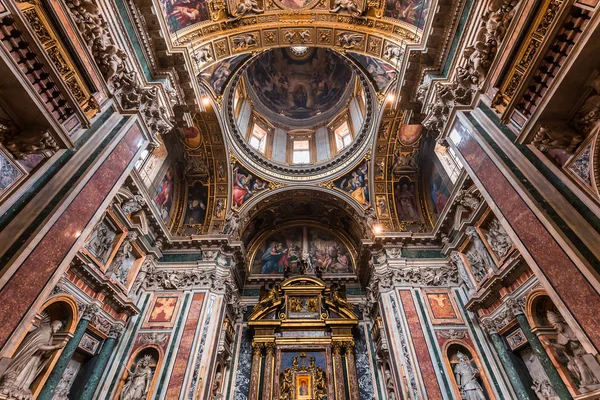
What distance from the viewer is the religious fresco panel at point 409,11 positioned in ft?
27.4

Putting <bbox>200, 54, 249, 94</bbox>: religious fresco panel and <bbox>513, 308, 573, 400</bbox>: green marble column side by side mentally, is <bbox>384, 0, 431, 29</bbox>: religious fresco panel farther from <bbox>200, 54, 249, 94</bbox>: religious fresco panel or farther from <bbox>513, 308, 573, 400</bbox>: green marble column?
<bbox>513, 308, 573, 400</bbox>: green marble column

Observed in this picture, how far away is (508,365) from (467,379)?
3.92ft

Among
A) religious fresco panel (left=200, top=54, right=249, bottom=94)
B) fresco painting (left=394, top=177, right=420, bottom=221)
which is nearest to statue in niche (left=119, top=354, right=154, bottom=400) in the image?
religious fresco panel (left=200, top=54, right=249, bottom=94)

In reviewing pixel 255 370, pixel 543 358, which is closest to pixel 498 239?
pixel 543 358

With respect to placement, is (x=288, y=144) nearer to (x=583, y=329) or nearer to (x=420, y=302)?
(x=420, y=302)

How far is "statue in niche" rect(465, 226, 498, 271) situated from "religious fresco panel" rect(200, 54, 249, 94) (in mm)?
10624

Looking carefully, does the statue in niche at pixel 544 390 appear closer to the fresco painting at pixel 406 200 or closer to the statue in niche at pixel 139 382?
the fresco painting at pixel 406 200

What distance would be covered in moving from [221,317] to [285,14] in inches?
430

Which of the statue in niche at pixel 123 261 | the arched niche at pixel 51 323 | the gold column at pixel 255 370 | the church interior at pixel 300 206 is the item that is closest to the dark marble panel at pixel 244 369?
the church interior at pixel 300 206

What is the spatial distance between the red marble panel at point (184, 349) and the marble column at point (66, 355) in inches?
112

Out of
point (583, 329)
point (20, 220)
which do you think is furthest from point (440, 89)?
point (20, 220)

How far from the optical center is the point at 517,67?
533 cm

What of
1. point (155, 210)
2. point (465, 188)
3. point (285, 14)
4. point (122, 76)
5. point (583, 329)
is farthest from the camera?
point (155, 210)

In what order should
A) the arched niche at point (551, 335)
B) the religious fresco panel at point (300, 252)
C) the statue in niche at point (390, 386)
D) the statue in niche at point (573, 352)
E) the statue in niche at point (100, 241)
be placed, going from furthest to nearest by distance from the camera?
1. the religious fresco panel at point (300, 252)
2. the statue in niche at point (390, 386)
3. the statue in niche at point (100, 241)
4. the arched niche at point (551, 335)
5. the statue in niche at point (573, 352)
